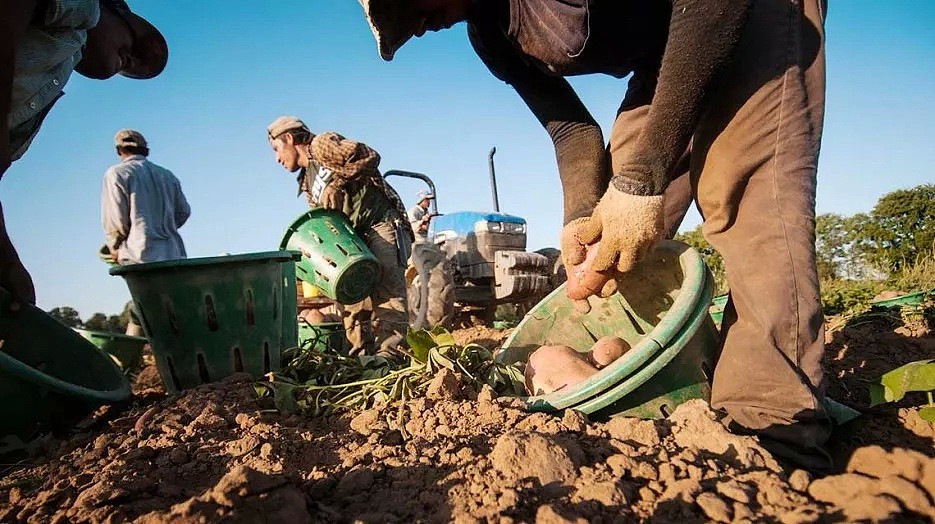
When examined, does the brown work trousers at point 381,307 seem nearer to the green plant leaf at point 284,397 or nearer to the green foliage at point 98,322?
the green plant leaf at point 284,397

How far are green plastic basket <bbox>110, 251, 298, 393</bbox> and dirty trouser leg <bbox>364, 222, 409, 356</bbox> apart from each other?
2.29 m

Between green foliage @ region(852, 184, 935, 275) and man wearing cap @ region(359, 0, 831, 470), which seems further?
green foliage @ region(852, 184, 935, 275)

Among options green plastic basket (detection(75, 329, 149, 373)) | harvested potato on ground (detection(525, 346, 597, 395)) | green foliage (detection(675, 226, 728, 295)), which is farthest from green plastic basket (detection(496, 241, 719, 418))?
green foliage (detection(675, 226, 728, 295))

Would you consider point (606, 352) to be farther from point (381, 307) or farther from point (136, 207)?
point (136, 207)

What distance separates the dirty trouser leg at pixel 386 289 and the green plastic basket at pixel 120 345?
1.69 m

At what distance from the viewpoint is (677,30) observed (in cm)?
135

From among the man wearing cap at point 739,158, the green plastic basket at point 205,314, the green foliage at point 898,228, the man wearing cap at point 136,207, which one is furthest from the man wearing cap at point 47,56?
the green foliage at point 898,228

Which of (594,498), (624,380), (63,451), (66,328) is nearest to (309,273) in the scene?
(66,328)

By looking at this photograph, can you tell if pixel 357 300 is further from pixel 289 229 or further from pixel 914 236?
pixel 914 236

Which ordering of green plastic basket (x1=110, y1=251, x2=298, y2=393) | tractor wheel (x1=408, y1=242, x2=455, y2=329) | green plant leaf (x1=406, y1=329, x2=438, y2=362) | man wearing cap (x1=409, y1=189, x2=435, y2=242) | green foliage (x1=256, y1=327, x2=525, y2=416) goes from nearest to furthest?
green foliage (x1=256, y1=327, x2=525, y2=416), green plant leaf (x1=406, y1=329, x2=438, y2=362), green plastic basket (x1=110, y1=251, x2=298, y2=393), tractor wheel (x1=408, y1=242, x2=455, y2=329), man wearing cap (x1=409, y1=189, x2=435, y2=242)

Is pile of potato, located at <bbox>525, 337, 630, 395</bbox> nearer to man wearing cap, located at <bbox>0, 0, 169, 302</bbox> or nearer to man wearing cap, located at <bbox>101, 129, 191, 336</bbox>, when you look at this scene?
man wearing cap, located at <bbox>0, 0, 169, 302</bbox>

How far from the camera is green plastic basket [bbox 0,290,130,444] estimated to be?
1823 mm

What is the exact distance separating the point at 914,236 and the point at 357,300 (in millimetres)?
8947

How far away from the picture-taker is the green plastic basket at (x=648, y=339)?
4.75 feet
